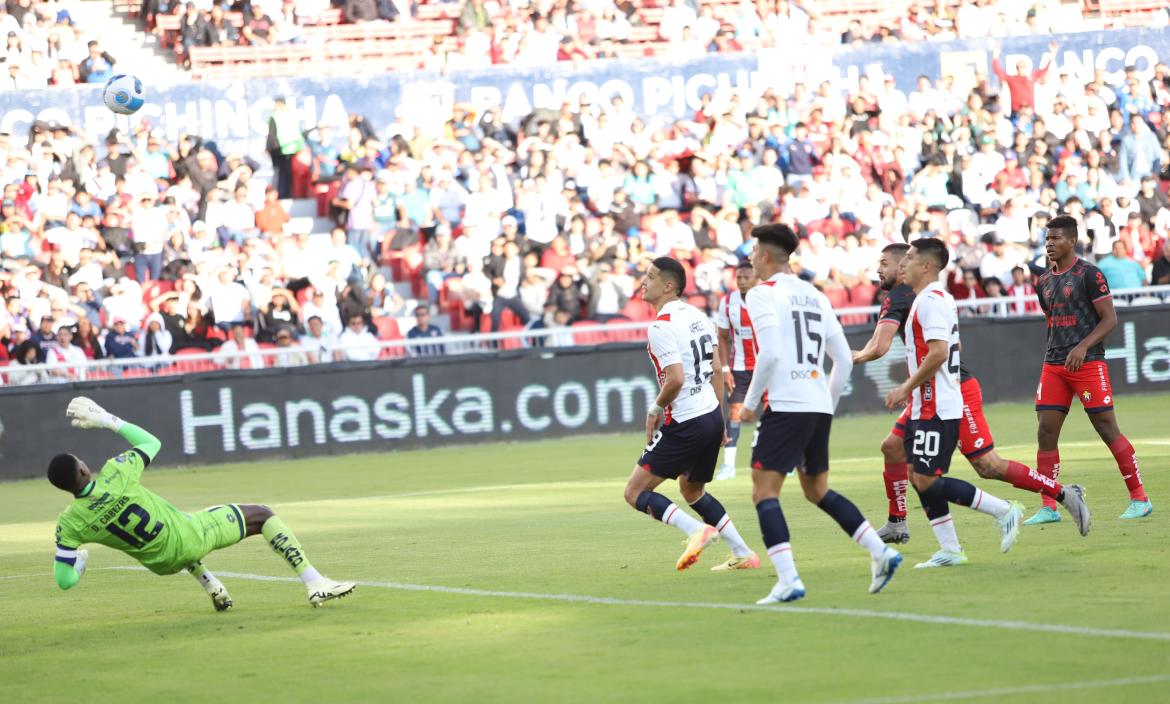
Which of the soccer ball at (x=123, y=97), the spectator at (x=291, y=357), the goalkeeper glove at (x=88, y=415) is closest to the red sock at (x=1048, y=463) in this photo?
the goalkeeper glove at (x=88, y=415)

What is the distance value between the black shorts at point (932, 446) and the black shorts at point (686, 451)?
→ 4.02 feet

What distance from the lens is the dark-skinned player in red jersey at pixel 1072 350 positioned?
497 inches

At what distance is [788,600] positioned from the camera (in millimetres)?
9234

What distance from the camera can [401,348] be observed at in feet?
77.9

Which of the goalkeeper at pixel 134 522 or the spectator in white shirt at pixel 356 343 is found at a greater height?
the goalkeeper at pixel 134 522

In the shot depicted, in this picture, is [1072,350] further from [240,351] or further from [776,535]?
[240,351]

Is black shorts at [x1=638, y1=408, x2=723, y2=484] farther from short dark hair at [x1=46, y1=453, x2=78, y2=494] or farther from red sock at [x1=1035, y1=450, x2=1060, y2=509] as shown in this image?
short dark hair at [x1=46, y1=453, x2=78, y2=494]

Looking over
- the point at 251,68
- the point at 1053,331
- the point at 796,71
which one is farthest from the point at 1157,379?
the point at 251,68

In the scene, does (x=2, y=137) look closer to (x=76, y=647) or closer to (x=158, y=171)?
(x=158, y=171)

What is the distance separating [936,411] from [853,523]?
1.46 metres

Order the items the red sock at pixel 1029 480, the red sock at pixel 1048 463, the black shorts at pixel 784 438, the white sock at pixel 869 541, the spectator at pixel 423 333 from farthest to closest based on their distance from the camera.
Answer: the spectator at pixel 423 333
the red sock at pixel 1048 463
the red sock at pixel 1029 480
the white sock at pixel 869 541
the black shorts at pixel 784 438

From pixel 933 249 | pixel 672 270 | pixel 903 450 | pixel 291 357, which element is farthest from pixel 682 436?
pixel 291 357

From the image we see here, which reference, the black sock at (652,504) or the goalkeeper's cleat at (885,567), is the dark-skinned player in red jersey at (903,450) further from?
the goalkeeper's cleat at (885,567)

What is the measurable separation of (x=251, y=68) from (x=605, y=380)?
32.0ft
